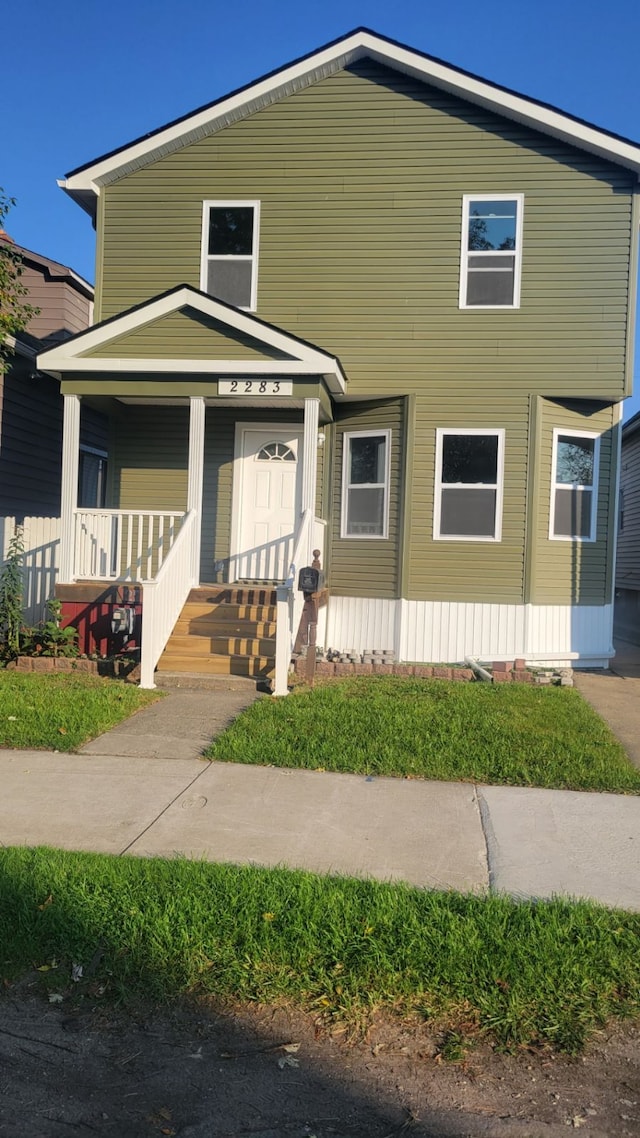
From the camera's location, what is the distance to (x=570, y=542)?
39.9 feet

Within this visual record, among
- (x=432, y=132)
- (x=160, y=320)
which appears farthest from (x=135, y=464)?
(x=432, y=132)

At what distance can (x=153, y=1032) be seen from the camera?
3145mm

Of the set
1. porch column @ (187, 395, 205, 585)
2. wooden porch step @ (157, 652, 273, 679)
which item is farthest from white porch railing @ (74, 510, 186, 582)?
wooden porch step @ (157, 652, 273, 679)

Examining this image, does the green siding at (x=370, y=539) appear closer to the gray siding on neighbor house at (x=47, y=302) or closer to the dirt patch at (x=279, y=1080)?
the gray siding on neighbor house at (x=47, y=302)

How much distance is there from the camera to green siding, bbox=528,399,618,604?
11.9 m

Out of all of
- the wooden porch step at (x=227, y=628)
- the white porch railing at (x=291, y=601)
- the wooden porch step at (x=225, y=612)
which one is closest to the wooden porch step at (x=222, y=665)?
the white porch railing at (x=291, y=601)

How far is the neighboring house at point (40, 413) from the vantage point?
13312 mm

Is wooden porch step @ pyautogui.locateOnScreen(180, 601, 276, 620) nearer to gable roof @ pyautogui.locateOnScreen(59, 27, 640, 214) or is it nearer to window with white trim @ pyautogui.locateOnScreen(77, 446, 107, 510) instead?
window with white trim @ pyautogui.locateOnScreen(77, 446, 107, 510)

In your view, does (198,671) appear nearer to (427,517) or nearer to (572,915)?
(427,517)

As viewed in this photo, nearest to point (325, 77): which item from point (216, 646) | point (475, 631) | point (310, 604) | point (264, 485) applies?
point (264, 485)

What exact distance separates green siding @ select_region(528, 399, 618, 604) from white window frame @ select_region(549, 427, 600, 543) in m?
0.05

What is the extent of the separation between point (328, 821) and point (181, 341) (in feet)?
24.3

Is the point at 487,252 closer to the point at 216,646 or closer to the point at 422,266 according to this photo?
the point at 422,266

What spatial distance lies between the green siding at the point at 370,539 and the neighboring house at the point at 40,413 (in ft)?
13.1
